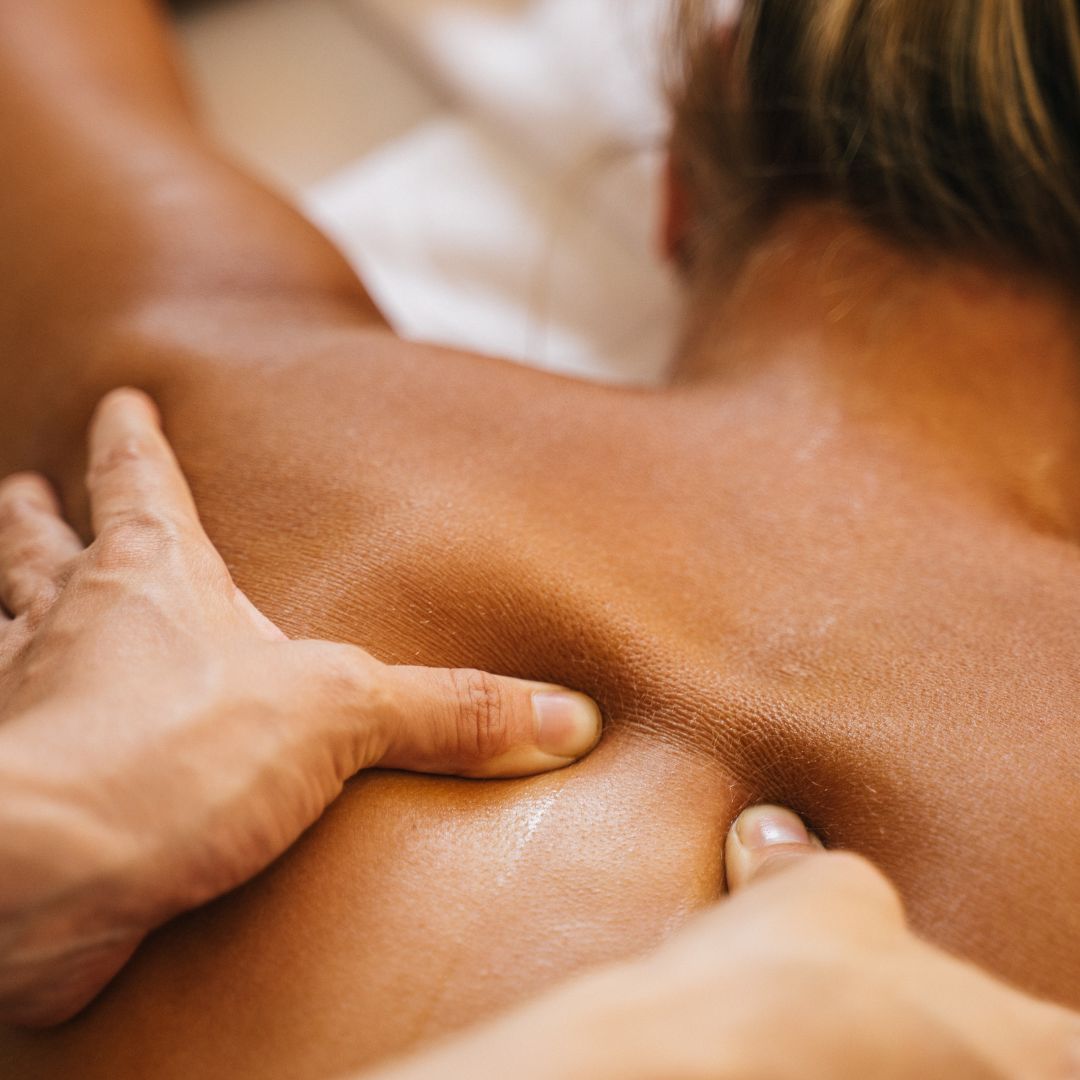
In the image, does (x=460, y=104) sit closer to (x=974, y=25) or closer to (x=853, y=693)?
(x=974, y=25)

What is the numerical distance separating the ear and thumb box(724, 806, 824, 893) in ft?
2.40

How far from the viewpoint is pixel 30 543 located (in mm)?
733

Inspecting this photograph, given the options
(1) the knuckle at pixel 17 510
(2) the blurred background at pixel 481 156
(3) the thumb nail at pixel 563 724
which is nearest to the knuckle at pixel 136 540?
(1) the knuckle at pixel 17 510

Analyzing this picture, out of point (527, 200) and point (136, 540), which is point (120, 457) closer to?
point (136, 540)

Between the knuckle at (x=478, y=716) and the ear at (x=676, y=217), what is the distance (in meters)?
0.71

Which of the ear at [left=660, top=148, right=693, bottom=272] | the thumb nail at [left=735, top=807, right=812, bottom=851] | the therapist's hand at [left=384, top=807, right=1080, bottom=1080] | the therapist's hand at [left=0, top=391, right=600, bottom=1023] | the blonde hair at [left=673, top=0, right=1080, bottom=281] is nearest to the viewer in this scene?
the therapist's hand at [left=384, top=807, right=1080, bottom=1080]

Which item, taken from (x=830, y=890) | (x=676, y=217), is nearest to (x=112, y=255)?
(x=676, y=217)

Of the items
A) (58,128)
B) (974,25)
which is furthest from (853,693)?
(58,128)

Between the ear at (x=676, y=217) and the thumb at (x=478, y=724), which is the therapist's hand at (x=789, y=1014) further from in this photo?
the ear at (x=676, y=217)

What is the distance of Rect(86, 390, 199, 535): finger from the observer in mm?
688

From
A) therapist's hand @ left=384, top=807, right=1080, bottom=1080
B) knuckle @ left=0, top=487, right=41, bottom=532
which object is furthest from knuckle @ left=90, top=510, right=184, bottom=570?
therapist's hand @ left=384, top=807, right=1080, bottom=1080

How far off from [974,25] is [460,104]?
810 millimetres

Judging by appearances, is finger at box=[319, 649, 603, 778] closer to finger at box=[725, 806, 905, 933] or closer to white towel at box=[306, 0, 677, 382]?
finger at box=[725, 806, 905, 933]

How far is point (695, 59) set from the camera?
1.01 metres
